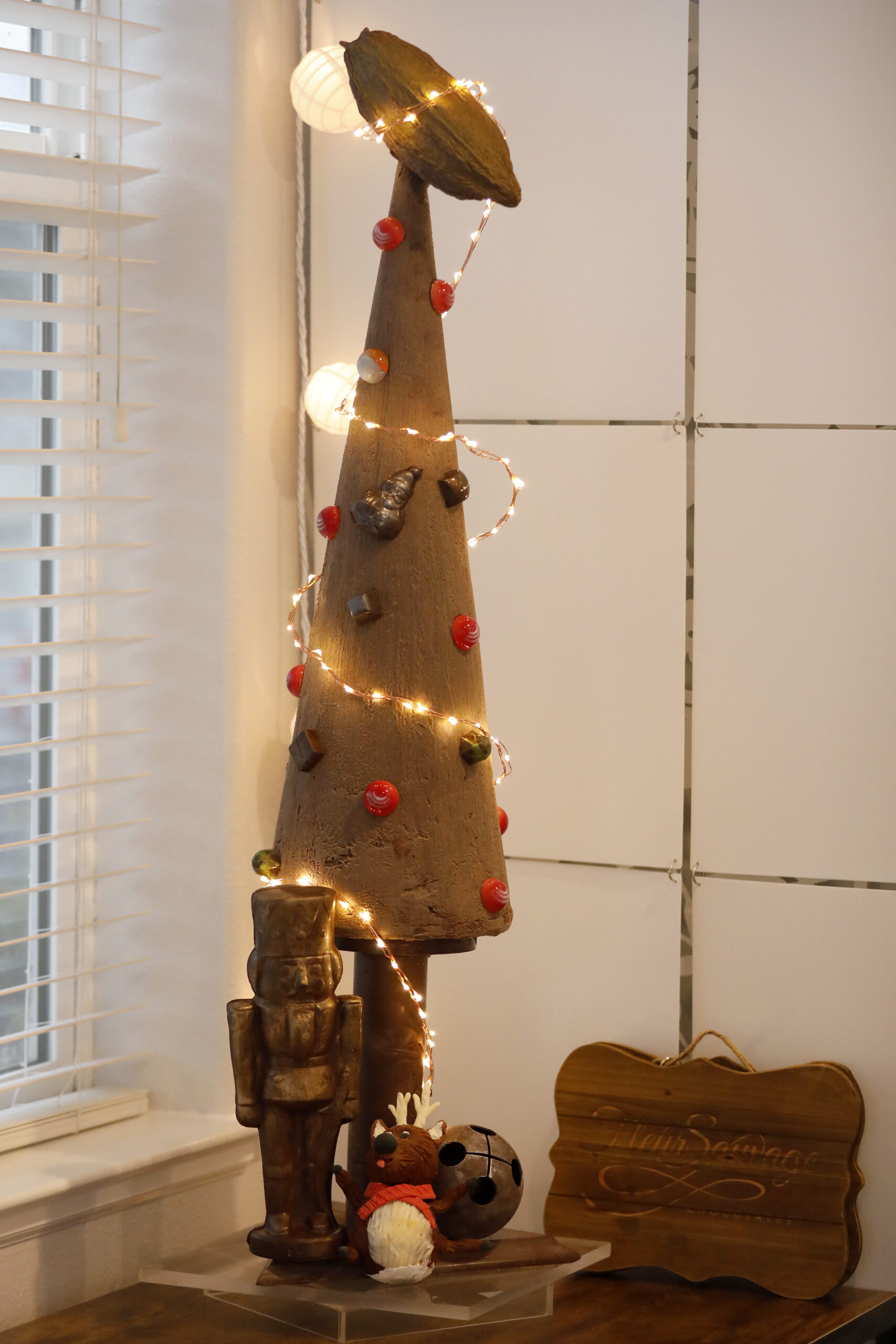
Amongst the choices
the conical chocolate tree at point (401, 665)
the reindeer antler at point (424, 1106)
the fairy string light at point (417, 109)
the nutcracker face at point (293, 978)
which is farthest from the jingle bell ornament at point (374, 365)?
the reindeer antler at point (424, 1106)

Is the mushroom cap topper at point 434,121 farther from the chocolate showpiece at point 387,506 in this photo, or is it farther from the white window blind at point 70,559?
the white window blind at point 70,559

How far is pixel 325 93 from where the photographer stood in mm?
1714

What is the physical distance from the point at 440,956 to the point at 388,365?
0.87 meters

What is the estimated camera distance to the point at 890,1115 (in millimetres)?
1713

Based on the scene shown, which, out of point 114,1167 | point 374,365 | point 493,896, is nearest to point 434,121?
point 374,365

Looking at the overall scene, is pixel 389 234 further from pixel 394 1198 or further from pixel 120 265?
pixel 394 1198

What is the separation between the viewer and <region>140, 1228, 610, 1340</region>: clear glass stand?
139 centimetres

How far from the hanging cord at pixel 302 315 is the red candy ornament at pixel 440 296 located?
455 millimetres

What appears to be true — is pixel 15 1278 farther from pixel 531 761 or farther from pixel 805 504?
pixel 805 504

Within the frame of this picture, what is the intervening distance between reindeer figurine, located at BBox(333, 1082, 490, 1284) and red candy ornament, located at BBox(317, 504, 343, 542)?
65cm

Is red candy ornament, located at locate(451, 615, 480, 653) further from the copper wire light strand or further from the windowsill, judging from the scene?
the windowsill

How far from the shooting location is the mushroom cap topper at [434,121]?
1.47m

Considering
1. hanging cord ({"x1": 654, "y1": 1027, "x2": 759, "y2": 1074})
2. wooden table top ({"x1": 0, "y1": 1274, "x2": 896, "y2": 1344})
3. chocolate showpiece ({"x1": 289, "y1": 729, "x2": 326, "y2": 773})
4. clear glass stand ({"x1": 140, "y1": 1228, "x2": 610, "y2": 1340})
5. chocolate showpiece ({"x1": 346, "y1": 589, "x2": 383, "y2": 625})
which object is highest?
chocolate showpiece ({"x1": 346, "y1": 589, "x2": 383, "y2": 625})

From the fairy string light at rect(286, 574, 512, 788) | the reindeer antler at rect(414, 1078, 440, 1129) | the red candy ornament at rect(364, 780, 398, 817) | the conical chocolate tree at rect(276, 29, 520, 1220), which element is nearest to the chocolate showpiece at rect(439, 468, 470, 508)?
the conical chocolate tree at rect(276, 29, 520, 1220)
